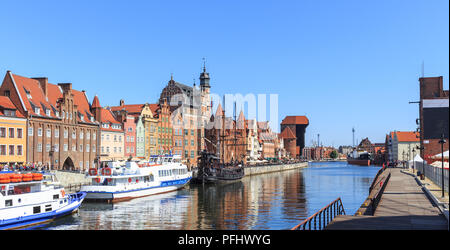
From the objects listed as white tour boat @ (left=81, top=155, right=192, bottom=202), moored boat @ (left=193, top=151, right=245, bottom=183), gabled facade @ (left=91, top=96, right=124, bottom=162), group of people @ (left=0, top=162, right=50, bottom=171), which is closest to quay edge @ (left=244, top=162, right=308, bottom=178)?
moored boat @ (left=193, top=151, right=245, bottom=183)

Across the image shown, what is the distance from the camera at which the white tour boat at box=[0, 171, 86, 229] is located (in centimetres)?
3659

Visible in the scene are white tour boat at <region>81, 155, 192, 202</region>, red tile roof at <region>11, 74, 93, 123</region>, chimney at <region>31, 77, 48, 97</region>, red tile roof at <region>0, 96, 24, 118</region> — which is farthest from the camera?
chimney at <region>31, 77, 48, 97</region>

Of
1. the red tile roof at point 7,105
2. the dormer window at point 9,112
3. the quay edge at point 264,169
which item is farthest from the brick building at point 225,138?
the dormer window at point 9,112

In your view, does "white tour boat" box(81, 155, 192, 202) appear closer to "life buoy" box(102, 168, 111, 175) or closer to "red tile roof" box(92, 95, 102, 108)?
"life buoy" box(102, 168, 111, 175)

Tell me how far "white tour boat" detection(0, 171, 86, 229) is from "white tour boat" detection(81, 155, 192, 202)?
1325 cm

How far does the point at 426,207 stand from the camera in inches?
1233

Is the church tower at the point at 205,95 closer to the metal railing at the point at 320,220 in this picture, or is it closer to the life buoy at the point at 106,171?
the life buoy at the point at 106,171

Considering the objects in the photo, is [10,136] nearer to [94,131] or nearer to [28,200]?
[94,131]

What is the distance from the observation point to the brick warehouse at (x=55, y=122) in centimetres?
7050

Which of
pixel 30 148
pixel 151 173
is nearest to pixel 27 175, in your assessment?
pixel 151 173

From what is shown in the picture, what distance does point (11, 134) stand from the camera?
65938 mm

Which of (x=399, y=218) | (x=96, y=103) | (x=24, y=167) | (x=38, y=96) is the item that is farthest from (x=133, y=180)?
(x=399, y=218)

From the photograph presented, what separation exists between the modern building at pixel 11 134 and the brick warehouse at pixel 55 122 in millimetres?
1017
